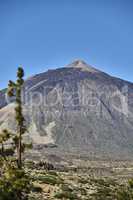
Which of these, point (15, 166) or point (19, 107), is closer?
point (15, 166)

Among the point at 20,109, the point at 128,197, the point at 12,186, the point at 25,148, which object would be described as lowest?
the point at 128,197

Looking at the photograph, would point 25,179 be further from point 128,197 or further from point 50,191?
point 128,197

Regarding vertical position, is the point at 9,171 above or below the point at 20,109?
below

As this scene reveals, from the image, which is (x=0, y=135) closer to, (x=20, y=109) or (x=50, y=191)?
(x=20, y=109)

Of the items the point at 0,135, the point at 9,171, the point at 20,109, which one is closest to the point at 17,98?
the point at 20,109

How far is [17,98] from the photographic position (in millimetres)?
26484

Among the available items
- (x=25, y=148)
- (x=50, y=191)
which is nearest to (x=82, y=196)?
(x=50, y=191)

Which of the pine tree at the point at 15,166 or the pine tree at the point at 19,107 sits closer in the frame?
the pine tree at the point at 15,166

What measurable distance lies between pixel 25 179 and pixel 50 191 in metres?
15.1

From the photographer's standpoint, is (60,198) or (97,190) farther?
(97,190)

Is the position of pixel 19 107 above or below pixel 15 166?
above

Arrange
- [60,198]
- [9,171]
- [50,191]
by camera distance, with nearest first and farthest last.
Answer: [9,171] < [60,198] < [50,191]

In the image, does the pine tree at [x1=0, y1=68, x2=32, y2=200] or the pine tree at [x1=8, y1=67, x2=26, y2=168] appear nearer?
the pine tree at [x1=0, y1=68, x2=32, y2=200]

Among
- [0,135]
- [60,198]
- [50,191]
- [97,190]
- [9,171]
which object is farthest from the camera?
[97,190]
